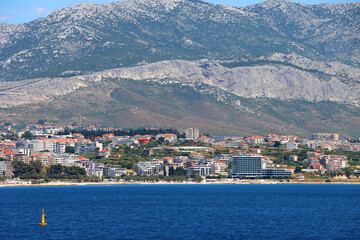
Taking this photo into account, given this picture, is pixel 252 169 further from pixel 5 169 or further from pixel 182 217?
pixel 182 217

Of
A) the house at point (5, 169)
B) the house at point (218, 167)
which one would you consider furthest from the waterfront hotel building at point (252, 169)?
the house at point (5, 169)

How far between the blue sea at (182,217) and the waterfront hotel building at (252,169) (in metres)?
52.6

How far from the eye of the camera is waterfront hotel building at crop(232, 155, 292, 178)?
18375 centimetres

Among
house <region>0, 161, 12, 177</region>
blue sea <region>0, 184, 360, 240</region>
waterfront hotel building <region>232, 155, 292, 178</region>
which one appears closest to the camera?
blue sea <region>0, 184, 360, 240</region>

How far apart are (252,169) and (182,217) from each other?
95.1 meters

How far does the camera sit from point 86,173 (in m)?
183

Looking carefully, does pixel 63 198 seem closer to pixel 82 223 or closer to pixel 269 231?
pixel 82 223

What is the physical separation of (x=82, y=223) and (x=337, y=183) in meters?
112

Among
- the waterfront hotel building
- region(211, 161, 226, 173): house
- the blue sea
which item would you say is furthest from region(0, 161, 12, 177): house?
the waterfront hotel building

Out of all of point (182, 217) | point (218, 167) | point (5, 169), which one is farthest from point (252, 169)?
point (182, 217)

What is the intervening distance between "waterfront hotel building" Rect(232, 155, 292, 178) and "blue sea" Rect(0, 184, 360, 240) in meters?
52.6

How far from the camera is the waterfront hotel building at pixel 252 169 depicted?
603 feet

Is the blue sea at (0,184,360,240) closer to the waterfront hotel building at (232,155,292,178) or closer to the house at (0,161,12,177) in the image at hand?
the house at (0,161,12,177)

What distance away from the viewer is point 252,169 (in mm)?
185375
